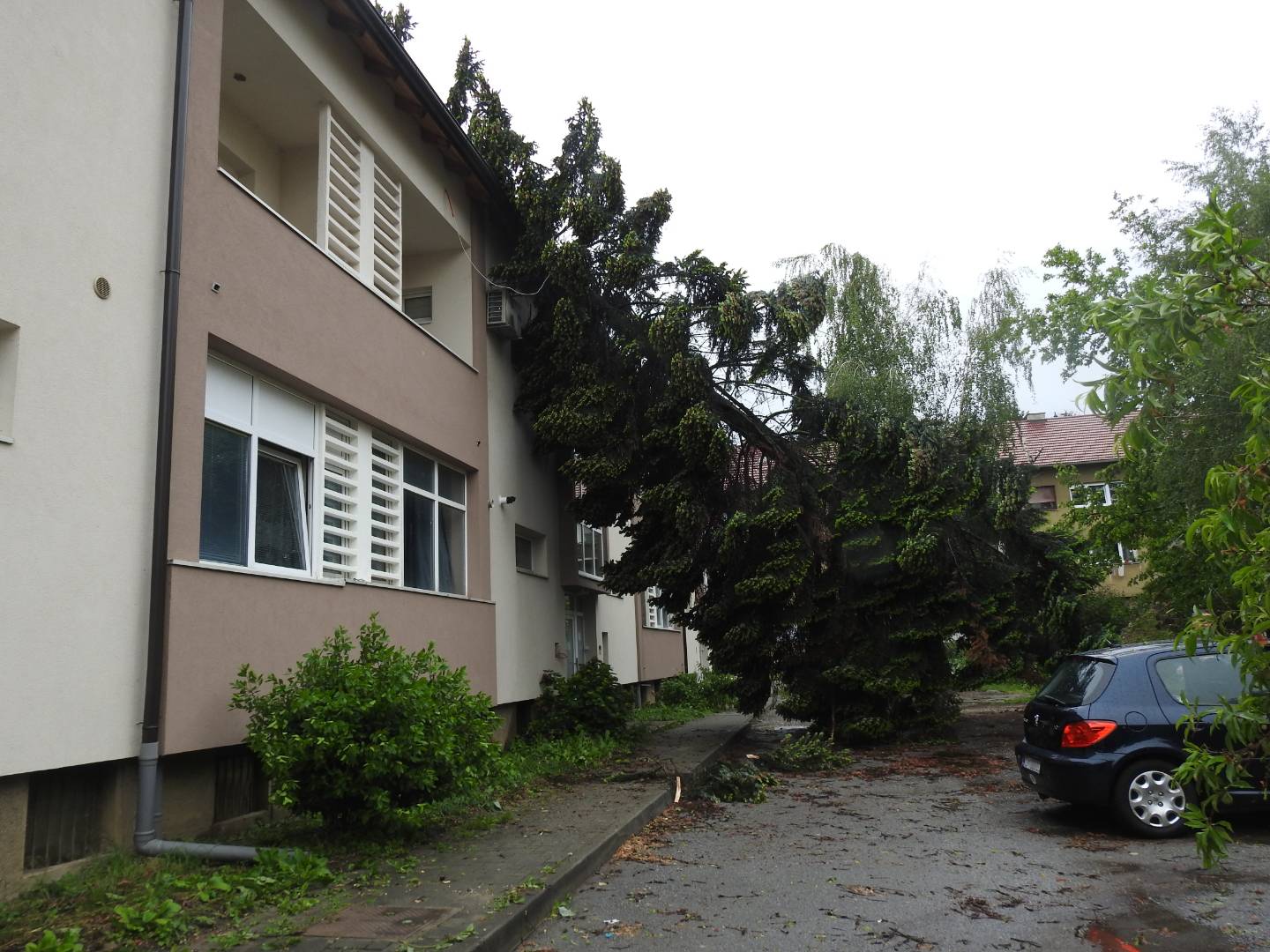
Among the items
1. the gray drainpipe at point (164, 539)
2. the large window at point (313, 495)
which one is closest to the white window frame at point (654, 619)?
the large window at point (313, 495)

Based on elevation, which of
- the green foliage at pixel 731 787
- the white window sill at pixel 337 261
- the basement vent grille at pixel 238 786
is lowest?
the green foliage at pixel 731 787

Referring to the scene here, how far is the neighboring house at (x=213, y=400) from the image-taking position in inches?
231

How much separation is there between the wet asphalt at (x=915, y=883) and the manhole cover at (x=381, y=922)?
573mm

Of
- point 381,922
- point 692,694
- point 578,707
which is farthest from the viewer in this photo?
point 692,694

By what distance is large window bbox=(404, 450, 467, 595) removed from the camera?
36.9ft

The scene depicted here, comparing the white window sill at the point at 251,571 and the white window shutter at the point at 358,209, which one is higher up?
the white window shutter at the point at 358,209

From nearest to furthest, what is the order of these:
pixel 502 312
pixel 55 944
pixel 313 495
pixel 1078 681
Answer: pixel 55 944 → pixel 1078 681 → pixel 313 495 → pixel 502 312

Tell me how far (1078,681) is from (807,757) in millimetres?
5786

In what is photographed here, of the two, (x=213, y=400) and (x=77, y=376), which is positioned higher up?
(x=213, y=400)

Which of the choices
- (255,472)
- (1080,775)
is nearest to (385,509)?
(255,472)

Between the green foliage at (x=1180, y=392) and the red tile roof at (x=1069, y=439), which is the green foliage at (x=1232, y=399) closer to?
the green foliage at (x=1180, y=392)

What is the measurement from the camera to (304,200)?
35.7ft

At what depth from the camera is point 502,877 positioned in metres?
6.52

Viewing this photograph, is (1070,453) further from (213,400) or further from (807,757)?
(213,400)
